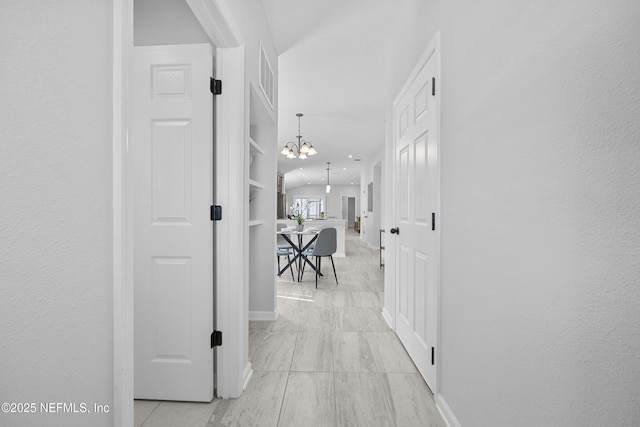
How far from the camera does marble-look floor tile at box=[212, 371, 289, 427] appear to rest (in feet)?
5.22

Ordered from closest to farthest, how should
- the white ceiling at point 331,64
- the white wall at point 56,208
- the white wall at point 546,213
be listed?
the white wall at point 56,208, the white wall at point 546,213, the white ceiling at point 331,64

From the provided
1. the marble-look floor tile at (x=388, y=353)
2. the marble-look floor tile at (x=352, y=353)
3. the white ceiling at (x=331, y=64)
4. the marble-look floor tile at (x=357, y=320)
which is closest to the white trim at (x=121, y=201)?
the marble-look floor tile at (x=352, y=353)

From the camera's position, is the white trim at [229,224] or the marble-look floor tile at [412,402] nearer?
the marble-look floor tile at [412,402]

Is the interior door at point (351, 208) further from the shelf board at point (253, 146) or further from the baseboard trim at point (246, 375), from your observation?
the baseboard trim at point (246, 375)

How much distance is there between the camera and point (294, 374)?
2061 mm

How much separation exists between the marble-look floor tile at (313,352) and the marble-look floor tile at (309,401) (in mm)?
92

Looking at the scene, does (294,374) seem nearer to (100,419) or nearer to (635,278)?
(100,419)

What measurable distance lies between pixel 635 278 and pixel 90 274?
1211 millimetres

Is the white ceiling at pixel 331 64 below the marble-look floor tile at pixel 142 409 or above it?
above

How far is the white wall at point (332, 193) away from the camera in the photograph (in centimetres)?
1795

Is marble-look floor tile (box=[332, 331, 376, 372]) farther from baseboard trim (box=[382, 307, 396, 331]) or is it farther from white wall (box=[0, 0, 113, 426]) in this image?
white wall (box=[0, 0, 113, 426])

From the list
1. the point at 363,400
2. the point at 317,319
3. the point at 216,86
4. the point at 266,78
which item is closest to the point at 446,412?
the point at 363,400

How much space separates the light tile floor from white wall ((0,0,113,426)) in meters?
1.07

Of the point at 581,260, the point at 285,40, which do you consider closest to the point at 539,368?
the point at 581,260
